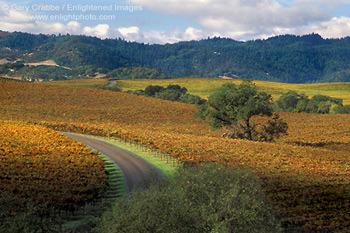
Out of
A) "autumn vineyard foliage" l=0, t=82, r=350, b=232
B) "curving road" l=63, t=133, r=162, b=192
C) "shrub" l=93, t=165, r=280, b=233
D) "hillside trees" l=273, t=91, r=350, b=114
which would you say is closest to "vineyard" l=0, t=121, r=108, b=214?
"curving road" l=63, t=133, r=162, b=192

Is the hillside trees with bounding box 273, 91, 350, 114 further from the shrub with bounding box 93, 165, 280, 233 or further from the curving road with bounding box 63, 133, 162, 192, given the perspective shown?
the shrub with bounding box 93, 165, 280, 233

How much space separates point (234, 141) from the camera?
57.9 meters

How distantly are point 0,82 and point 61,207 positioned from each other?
10181 centimetres

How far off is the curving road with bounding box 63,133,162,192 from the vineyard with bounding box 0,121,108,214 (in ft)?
8.80

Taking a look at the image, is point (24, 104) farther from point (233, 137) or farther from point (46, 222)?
point (46, 222)

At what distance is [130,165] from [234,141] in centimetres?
1987

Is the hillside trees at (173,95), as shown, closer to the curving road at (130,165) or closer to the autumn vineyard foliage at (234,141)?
the autumn vineyard foliage at (234,141)

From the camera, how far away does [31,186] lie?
102 feet

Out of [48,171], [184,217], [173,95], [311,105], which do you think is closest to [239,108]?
[48,171]

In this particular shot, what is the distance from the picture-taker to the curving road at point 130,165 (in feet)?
120

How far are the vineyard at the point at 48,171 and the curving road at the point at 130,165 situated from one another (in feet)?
8.80

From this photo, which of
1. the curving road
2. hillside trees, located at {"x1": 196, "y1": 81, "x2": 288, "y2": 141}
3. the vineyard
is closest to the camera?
the vineyard

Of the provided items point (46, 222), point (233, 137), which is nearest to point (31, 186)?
point (46, 222)

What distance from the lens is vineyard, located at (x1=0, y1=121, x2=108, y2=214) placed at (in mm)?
29453
